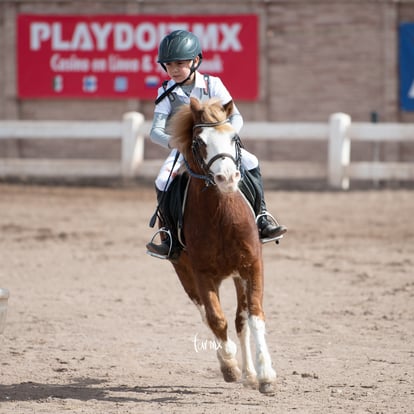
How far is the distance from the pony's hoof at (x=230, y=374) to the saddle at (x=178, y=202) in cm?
98

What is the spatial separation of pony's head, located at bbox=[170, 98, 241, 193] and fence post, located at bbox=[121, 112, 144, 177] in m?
12.5

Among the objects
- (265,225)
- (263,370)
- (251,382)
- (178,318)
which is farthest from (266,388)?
(178,318)

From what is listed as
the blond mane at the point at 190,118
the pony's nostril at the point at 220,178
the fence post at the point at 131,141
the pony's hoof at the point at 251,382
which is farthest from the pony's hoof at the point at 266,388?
the fence post at the point at 131,141

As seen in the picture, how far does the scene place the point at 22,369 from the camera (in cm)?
754

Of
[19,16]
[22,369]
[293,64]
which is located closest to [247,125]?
[293,64]

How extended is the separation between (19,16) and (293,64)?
611 cm

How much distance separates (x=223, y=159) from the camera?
19.9ft

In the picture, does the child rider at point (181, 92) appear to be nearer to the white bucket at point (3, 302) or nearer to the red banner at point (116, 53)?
the white bucket at point (3, 302)

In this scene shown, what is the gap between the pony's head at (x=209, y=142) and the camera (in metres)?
6.05

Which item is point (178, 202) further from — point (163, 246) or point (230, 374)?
point (230, 374)

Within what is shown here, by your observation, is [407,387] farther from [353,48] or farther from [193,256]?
[353,48]

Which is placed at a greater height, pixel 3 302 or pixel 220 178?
pixel 220 178

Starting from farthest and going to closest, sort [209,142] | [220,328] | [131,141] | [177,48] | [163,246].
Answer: [131,141]
[163,246]
[177,48]
[220,328]
[209,142]

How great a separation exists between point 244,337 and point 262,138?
12083 mm
